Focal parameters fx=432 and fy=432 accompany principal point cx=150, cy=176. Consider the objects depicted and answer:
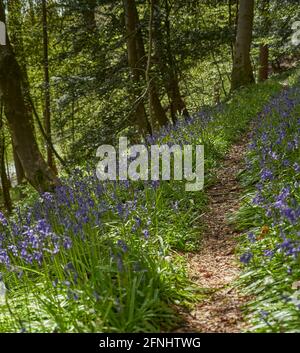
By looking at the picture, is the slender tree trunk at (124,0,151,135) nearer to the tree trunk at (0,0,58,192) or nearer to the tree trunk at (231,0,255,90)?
the tree trunk at (231,0,255,90)

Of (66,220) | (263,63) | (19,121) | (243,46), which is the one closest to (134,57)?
(243,46)

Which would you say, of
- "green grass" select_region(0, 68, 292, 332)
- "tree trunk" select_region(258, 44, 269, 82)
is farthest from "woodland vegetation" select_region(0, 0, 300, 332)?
"tree trunk" select_region(258, 44, 269, 82)

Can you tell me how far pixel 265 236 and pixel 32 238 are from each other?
85.6 inches

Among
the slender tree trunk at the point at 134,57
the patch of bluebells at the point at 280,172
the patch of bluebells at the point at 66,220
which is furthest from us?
the slender tree trunk at the point at 134,57

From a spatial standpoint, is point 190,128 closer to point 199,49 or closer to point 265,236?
point 265,236

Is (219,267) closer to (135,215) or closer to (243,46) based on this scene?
(135,215)

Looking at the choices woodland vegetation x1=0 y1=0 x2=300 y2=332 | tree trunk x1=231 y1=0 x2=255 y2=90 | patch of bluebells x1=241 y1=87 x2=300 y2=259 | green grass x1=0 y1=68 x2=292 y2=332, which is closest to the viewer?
green grass x1=0 y1=68 x2=292 y2=332

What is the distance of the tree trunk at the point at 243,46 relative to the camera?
1412 cm

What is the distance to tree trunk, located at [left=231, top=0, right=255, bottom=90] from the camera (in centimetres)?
1412

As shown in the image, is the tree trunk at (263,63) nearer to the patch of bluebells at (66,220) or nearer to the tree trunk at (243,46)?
the tree trunk at (243,46)

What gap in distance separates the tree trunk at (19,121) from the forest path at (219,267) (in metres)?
2.79

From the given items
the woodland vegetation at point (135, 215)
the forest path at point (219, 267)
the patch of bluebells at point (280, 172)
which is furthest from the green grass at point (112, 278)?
→ the patch of bluebells at point (280, 172)

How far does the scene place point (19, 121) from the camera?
23.1 ft

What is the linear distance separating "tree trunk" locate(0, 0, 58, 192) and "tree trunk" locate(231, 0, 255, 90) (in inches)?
362
